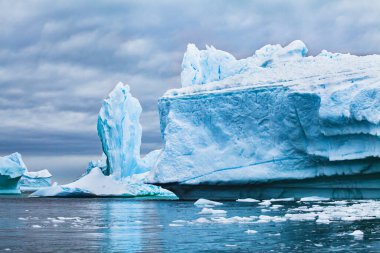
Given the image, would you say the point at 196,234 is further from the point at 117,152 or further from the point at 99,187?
the point at 99,187

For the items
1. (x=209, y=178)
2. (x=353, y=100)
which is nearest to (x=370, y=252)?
(x=353, y=100)

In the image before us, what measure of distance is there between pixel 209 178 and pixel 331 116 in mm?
5516

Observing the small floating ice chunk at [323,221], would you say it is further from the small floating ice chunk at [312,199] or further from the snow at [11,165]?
the snow at [11,165]

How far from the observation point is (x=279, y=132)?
2658 cm

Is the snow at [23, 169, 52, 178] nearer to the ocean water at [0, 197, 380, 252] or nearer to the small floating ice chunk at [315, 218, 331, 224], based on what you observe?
the ocean water at [0, 197, 380, 252]

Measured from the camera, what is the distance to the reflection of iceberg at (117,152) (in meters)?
37.8

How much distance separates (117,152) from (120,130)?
51.6 inches

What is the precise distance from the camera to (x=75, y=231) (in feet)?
49.3

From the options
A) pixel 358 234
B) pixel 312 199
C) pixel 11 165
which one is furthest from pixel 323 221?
pixel 11 165

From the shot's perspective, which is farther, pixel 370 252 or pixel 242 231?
pixel 242 231

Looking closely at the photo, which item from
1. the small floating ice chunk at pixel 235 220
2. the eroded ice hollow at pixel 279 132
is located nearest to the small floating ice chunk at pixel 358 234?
the small floating ice chunk at pixel 235 220

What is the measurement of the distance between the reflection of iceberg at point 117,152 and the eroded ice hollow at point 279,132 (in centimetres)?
887

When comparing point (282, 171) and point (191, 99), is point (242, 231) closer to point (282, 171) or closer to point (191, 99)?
point (282, 171)

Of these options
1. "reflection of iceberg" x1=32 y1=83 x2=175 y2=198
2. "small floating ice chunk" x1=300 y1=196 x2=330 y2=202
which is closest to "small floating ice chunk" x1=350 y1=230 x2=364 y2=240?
"small floating ice chunk" x1=300 y1=196 x2=330 y2=202
